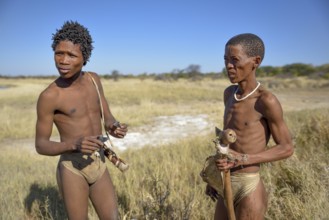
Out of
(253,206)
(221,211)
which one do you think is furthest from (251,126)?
(221,211)

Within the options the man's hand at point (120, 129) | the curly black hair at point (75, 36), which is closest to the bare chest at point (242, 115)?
the man's hand at point (120, 129)

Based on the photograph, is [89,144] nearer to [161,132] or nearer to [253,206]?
[253,206]

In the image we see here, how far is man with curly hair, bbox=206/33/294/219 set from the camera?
2061 millimetres

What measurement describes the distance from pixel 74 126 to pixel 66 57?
0.56 m

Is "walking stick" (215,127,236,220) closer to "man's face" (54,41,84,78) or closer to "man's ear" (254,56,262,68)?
"man's ear" (254,56,262,68)

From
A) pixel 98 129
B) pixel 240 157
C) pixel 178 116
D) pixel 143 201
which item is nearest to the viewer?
pixel 240 157

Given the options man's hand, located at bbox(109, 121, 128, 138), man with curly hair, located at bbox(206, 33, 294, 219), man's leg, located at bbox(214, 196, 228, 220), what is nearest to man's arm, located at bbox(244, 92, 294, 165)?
man with curly hair, located at bbox(206, 33, 294, 219)

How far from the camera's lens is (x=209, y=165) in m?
2.20

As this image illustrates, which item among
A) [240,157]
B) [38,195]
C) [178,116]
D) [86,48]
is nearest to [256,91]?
[240,157]

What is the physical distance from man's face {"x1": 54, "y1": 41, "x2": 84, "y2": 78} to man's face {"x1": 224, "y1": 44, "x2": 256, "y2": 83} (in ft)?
3.80

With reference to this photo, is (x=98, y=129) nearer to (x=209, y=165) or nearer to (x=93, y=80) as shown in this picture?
(x=93, y=80)

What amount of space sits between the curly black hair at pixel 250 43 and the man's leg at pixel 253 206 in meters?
0.92

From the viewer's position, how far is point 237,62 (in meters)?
2.12

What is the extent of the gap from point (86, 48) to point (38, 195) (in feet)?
8.66
